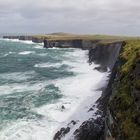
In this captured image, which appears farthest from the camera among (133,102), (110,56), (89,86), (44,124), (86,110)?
(110,56)

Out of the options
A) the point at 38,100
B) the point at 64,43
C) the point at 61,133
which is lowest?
the point at 61,133

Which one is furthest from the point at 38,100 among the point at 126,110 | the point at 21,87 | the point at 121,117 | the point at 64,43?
the point at 64,43

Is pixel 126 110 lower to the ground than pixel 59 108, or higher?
higher

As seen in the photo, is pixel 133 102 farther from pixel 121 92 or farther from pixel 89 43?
pixel 89 43

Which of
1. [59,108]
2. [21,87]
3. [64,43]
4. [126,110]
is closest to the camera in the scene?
[126,110]

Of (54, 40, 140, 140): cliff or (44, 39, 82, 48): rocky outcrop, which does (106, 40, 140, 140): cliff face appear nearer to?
(54, 40, 140, 140): cliff

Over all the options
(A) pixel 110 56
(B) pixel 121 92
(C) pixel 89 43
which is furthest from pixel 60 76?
(C) pixel 89 43

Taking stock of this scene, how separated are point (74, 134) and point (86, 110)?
8.70 m

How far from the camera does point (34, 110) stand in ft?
132

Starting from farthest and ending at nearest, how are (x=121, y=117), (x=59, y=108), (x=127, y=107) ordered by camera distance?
(x=59, y=108)
(x=127, y=107)
(x=121, y=117)

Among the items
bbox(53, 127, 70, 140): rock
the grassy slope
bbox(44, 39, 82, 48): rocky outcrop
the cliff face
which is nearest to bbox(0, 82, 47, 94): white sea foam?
bbox(53, 127, 70, 140): rock

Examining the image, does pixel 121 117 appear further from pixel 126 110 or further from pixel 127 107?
pixel 127 107

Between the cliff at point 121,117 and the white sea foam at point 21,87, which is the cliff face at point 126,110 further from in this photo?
the white sea foam at point 21,87

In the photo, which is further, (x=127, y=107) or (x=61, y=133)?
(x=61, y=133)
